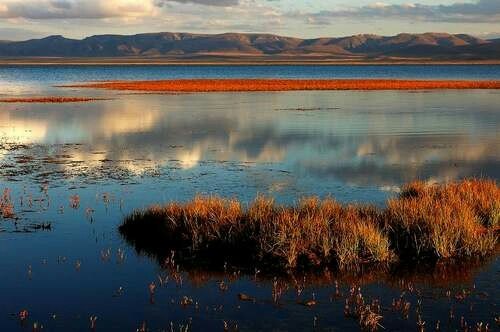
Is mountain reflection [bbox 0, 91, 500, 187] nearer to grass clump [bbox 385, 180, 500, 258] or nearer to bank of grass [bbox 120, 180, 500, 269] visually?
grass clump [bbox 385, 180, 500, 258]

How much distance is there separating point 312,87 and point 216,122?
4468cm

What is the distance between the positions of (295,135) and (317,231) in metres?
18.9

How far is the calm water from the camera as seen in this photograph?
11.2 meters

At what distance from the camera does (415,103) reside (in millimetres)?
53062

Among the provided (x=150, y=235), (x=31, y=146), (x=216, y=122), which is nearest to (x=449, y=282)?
(x=150, y=235)

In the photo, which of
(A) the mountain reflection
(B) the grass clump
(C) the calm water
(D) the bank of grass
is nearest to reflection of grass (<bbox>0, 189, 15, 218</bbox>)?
(C) the calm water

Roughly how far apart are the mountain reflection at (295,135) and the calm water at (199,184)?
0.33 feet

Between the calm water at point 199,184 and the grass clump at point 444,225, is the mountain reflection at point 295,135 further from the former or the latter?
the grass clump at point 444,225

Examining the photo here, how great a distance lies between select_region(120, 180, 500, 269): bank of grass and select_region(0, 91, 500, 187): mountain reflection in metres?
5.27

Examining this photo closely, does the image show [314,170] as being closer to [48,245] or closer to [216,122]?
[48,245]

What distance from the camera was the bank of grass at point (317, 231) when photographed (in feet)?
45.1

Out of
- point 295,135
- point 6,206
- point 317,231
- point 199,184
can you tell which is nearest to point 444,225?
point 317,231

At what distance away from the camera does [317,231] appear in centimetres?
1391

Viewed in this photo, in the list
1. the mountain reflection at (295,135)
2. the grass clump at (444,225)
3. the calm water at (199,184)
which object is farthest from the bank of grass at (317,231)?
the mountain reflection at (295,135)
